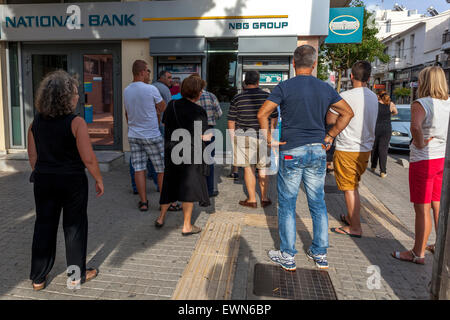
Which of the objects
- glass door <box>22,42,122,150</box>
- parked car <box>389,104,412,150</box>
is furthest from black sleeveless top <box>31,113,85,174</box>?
parked car <box>389,104,412,150</box>

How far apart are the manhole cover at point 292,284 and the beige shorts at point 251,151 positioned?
1.95m

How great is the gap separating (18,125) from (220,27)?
5799mm

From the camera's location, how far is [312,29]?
7.81 metres

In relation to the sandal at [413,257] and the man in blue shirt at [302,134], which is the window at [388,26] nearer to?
the sandal at [413,257]

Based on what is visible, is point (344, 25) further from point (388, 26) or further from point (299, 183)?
point (388, 26)

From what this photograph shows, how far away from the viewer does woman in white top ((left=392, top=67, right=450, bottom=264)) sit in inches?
133

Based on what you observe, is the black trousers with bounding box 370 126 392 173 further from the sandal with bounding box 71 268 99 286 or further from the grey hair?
the grey hair

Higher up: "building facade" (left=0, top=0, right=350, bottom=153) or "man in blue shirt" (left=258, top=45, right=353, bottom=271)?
"building facade" (left=0, top=0, right=350, bottom=153)

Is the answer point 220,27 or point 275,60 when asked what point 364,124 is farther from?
Result: point 220,27

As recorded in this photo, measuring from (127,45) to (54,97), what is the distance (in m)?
6.25

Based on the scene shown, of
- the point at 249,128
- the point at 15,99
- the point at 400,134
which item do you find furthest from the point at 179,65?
the point at 400,134

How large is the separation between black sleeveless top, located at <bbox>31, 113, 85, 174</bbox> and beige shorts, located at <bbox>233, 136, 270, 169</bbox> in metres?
2.64

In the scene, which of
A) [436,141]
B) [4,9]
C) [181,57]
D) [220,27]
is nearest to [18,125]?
[4,9]
